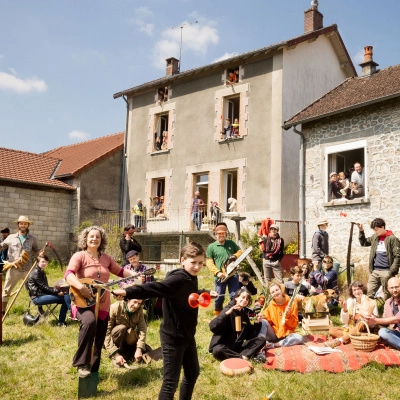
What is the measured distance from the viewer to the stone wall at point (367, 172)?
11.6 metres

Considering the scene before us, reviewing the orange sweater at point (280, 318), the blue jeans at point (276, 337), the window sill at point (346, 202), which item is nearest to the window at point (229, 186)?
the window sill at point (346, 202)

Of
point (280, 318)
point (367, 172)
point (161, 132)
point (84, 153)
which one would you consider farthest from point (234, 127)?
point (280, 318)

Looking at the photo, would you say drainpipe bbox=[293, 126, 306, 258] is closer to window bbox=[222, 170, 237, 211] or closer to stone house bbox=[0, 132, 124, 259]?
window bbox=[222, 170, 237, 211]

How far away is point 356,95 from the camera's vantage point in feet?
42.4

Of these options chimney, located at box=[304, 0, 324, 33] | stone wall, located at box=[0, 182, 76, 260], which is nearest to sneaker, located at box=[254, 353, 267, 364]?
stone wall, located at box=[0, 182, 76, 260]

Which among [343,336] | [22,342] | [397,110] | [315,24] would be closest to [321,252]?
[343,336]

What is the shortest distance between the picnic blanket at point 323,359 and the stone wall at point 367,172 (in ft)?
20.4

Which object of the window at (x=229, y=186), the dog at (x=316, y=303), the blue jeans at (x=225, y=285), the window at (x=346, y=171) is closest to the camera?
the dog at (x=316, y=303)

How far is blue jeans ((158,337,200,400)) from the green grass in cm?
70

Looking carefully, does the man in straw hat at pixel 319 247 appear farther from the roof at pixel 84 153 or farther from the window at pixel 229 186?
the roof at pixel 84 153

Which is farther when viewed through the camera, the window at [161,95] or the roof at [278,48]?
the window at [161,95]

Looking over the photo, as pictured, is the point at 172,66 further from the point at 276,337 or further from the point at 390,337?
the point at 390,337

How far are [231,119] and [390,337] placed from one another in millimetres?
12111

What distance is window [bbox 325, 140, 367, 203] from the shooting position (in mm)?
12203
